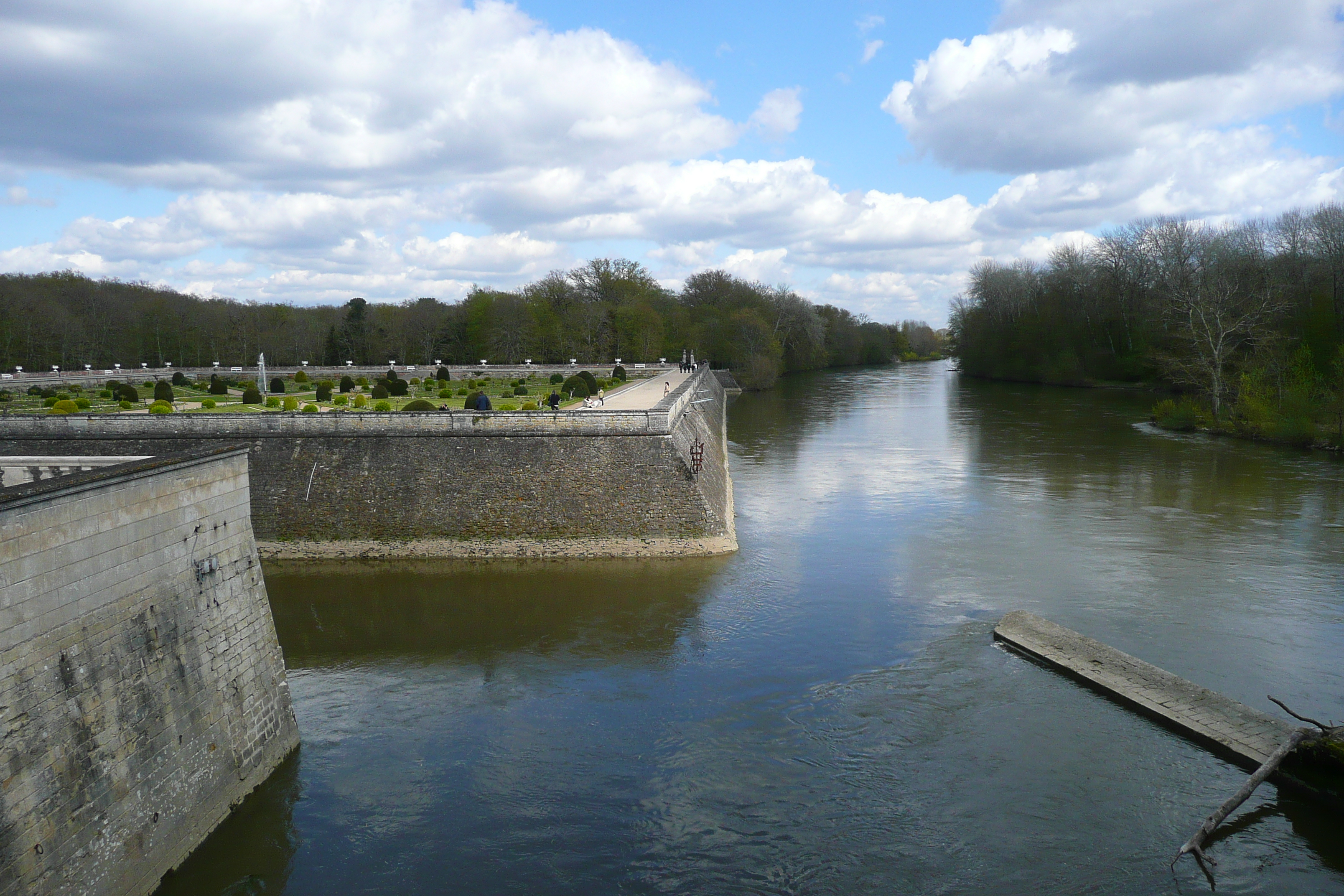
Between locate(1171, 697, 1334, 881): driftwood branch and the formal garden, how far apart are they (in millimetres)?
17665

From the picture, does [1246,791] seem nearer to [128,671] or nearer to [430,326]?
[128,671]

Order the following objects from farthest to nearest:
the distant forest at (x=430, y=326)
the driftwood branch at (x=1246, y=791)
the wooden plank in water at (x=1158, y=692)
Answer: the distant forest at (x=430, y=326) < the wooden plank in water at (x=1158, y=692) < the driftwood branch at (x=1246, y=791)

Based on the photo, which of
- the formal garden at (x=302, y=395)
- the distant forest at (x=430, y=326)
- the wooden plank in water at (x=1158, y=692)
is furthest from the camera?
the distant forest at (x=430, y=326)

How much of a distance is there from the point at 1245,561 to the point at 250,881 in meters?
19.5

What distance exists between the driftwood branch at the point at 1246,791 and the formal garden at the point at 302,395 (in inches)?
695

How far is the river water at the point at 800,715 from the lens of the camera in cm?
855

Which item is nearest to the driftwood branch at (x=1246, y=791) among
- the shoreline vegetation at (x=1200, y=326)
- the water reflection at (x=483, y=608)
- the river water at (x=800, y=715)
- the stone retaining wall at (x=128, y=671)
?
the river water at (x=800, y=715)

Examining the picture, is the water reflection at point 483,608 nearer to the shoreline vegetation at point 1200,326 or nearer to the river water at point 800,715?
the river water at point 800,715

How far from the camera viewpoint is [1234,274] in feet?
151

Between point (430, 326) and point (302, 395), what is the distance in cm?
2704

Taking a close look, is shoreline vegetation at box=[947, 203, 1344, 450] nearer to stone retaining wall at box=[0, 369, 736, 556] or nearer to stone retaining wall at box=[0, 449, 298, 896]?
stone retaining wall at box=[0, 369, 736, 556]

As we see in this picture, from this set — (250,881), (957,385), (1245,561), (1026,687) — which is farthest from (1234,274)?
(250,881)

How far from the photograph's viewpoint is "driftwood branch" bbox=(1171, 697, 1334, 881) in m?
8.13

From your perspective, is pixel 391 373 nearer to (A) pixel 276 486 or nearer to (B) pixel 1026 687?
(A) pixel 276 486
